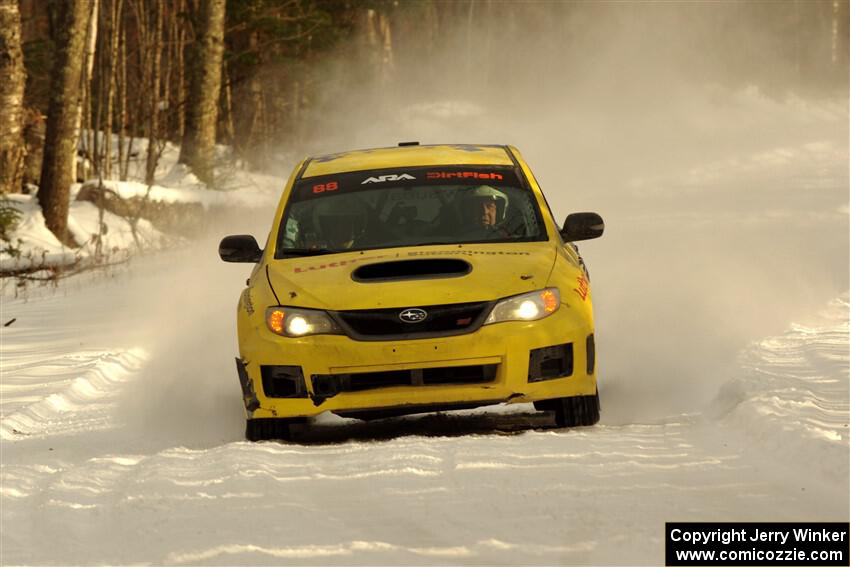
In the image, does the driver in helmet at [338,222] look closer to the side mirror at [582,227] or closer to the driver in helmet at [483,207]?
the driver in helmet at [483,207]

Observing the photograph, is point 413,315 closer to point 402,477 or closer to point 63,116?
point 402,477

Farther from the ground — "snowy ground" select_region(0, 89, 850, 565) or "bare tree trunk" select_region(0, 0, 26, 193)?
"bare tree trunk" select_region(0, 0, 26, 193)

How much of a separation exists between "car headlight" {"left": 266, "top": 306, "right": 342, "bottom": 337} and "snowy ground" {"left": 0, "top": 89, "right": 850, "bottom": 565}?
1.88 feet

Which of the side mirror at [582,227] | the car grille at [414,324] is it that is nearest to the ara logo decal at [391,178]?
the side mirror at [582,227]

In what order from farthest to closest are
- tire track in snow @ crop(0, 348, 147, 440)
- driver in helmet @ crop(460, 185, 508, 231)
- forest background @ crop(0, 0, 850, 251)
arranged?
forest background @ crop(0, 0, 850, 251) → tire track in snow @ crop(0, 348, 147, 440) → driver in helmet @ crop(460, 185, 508, 231)

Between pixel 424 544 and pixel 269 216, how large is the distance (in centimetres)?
2294

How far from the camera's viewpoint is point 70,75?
67.7 feet

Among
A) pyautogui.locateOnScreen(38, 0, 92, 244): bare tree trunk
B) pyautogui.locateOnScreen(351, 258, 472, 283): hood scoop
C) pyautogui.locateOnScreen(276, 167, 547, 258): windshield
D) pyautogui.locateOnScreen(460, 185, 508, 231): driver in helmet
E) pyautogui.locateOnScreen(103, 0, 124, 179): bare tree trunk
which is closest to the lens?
pyautogui.locateOnScreen(351, 258, 472, 283): hood scoop

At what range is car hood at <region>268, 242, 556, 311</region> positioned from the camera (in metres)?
7.82

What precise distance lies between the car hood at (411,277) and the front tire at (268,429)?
2.09 ft

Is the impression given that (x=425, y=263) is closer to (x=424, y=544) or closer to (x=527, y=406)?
(x=527, y=406)

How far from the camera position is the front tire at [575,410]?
8.12 meters

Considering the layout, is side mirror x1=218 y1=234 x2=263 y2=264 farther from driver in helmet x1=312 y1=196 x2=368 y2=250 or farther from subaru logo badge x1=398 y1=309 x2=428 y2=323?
subaru logo badge x1=398 y1=309 x2=428 y2=323

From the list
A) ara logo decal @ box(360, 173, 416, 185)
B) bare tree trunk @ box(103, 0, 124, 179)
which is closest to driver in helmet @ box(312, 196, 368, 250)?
ara logo decal @ box(360, 173, 416, 185)
